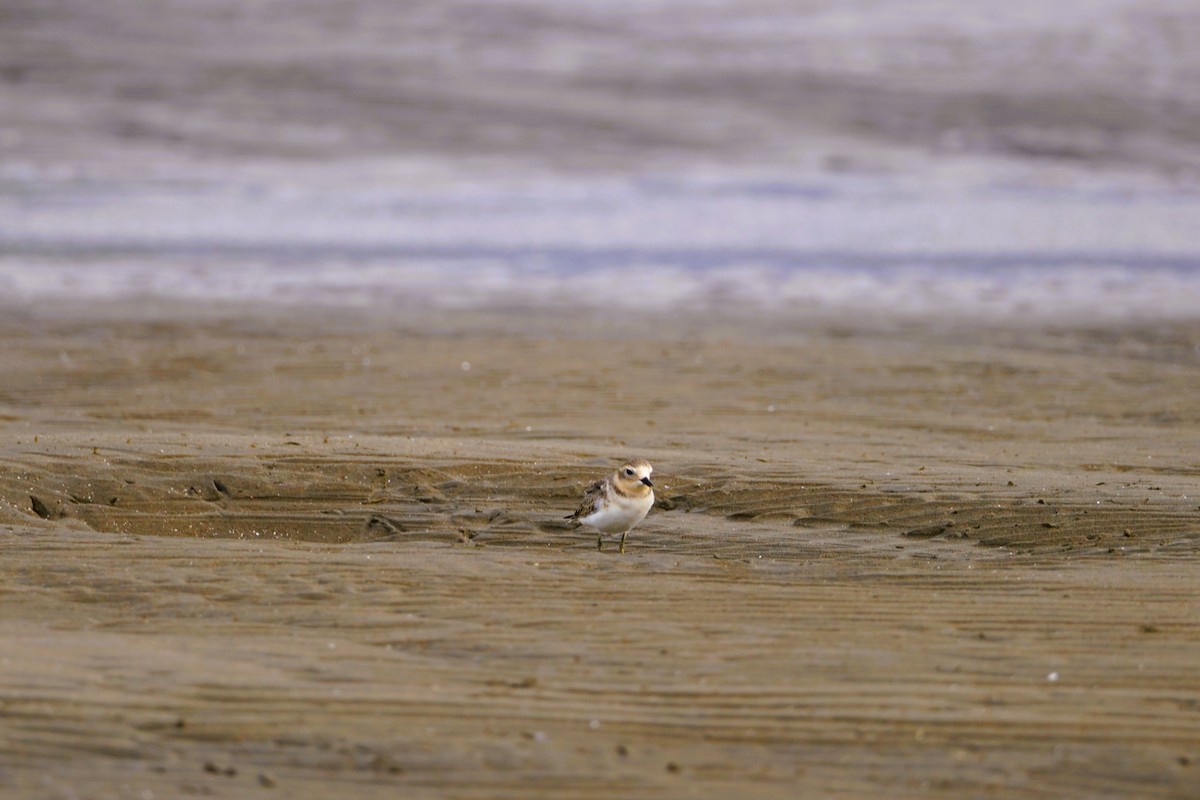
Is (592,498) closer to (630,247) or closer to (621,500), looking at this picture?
(621,500)

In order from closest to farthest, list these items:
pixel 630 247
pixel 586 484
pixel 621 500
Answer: pixel 621 500 → pixel 586 484 → pixel 630 247

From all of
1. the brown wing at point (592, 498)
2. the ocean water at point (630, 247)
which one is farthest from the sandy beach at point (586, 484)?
the brown wing at point (592, 498)

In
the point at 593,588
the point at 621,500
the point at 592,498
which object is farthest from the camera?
the point at 592,498

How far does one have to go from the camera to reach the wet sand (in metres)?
4.98

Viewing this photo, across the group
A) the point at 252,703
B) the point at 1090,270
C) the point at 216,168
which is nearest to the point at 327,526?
the point at 252,703

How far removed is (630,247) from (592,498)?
15.1 m

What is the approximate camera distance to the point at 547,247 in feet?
72.0

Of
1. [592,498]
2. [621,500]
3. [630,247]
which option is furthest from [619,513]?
[630,247]

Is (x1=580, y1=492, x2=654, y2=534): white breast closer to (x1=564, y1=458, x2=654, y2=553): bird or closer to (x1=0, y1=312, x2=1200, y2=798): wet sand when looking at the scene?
(x1=564, y1=458, x2=654, y2=553): bird

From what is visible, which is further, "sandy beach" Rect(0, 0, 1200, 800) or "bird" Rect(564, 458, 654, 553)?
"bird" Rect(564, 458, 654, 553)

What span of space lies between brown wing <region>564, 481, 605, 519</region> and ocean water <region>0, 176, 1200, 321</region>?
9.35 m

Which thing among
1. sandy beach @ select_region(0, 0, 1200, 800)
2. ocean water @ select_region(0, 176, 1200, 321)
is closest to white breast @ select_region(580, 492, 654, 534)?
sandy beach @ select_region(0, 0, 1200, 800)

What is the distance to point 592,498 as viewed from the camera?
702 centimetres

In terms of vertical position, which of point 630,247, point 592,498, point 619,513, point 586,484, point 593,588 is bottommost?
point 593,588
